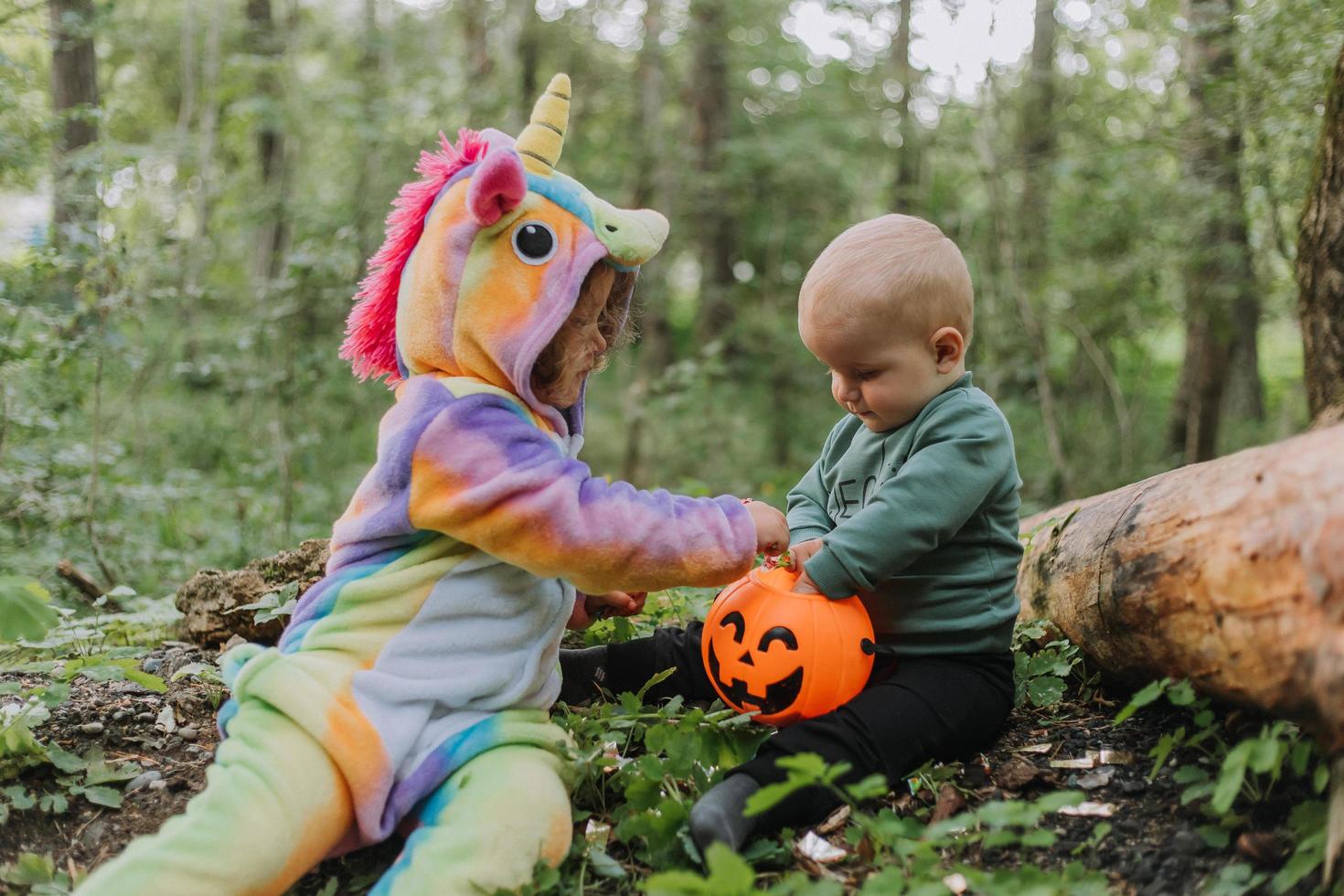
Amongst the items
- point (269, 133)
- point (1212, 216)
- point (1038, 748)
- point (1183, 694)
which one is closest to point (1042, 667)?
point (1038, 748)

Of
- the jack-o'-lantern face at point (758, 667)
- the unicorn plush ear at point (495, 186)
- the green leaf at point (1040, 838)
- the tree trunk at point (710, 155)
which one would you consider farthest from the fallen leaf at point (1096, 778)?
the tree trunk at point (710, 155)

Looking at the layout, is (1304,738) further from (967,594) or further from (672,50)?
(672,50)

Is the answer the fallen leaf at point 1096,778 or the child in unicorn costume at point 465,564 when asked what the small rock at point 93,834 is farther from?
the fallen leaf at point 1096,778

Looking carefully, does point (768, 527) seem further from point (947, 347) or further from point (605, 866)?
point (605, 866)

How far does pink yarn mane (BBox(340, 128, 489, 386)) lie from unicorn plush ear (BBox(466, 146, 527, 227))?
0.22m

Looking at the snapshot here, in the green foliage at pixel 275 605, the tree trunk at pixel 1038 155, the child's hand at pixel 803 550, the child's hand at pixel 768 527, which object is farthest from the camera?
the tree trunk at pixel 1038 155

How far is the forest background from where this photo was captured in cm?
560

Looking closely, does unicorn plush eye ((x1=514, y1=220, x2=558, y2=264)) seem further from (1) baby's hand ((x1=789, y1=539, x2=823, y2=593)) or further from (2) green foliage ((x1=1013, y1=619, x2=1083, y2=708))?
(2) green foliage ((x1=1013, y1=619, x2=1083, y2=708))

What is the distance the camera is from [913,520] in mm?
2596

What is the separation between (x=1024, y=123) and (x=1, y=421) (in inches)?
305

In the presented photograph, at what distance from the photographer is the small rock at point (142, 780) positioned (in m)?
2.72

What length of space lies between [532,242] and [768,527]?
0.92 m

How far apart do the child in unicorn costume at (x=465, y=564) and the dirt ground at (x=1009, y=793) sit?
1.23 ft

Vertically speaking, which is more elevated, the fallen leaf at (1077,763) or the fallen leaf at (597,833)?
the fallen leaf at (1077,763)
